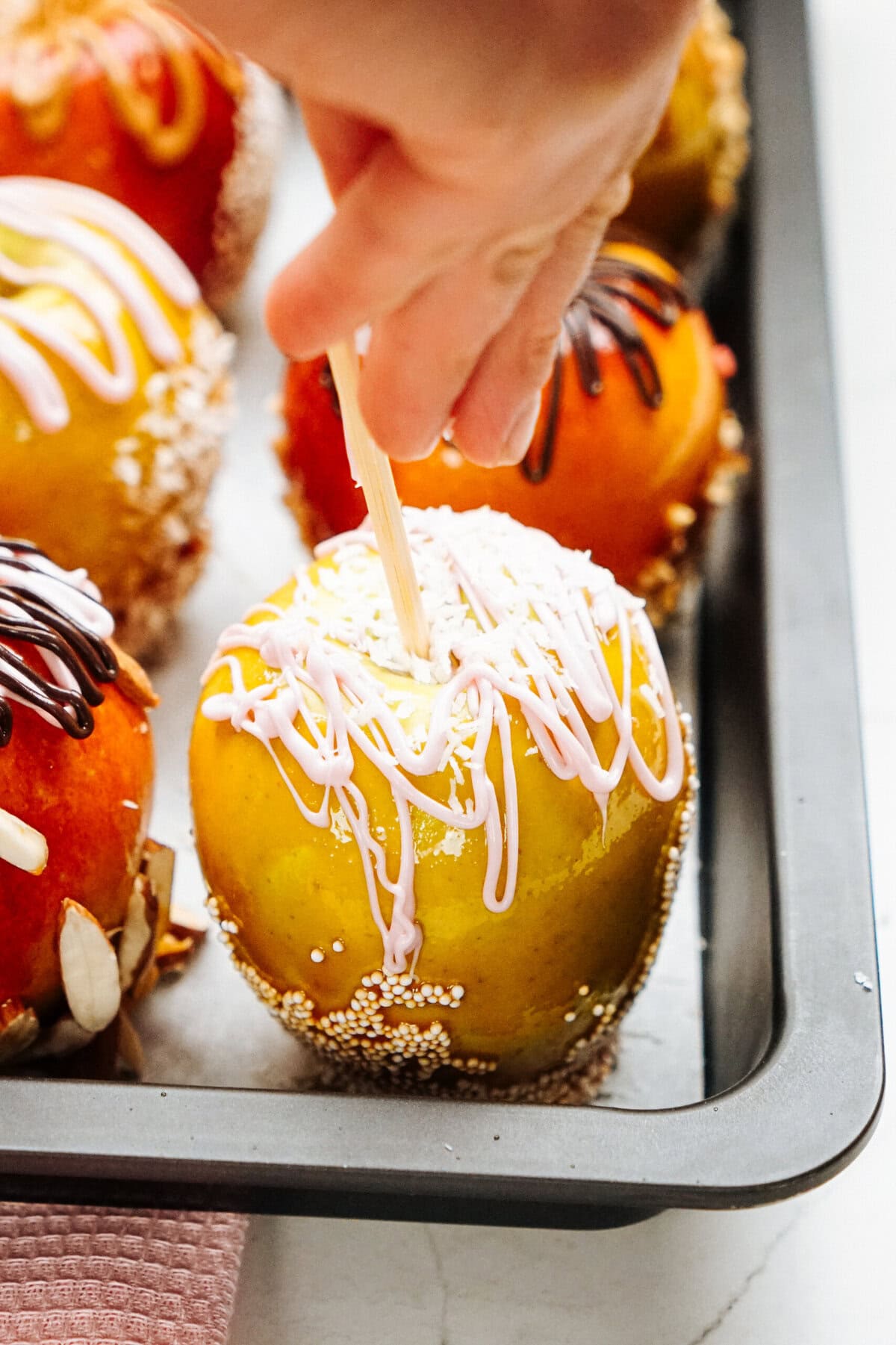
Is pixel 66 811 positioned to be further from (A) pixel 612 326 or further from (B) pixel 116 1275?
(A) pixel 612 326

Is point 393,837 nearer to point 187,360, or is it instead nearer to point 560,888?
point 560,888

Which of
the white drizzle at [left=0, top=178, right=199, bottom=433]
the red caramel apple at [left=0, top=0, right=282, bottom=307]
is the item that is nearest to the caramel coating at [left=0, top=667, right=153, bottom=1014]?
the white drizzle at [left=0, top=178, right=199, bottom=433]

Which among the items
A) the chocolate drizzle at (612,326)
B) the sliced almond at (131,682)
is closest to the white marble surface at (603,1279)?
the sliced almond at (131,682)

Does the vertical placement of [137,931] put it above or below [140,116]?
below

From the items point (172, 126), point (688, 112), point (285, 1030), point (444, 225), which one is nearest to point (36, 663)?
point (285, 1030)

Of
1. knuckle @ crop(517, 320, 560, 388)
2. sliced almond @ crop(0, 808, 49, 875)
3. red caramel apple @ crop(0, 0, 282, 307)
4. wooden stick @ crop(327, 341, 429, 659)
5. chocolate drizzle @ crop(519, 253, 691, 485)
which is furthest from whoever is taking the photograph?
red caramel apple @ crop(0, 0, 282, 307)

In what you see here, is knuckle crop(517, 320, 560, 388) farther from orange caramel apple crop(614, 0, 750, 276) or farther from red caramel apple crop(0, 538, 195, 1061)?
orange caramel apple crop(614, 0, 750, 276)

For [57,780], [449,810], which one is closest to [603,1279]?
[449,810]

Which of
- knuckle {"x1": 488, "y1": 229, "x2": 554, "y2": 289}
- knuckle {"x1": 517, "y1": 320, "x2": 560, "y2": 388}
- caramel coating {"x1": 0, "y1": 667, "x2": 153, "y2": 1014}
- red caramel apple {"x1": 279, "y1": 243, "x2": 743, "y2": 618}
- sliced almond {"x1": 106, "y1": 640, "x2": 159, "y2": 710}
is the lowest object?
caramel coating {"x1": 0, "y1": 667, "x2": 153, "y2": 1014}
